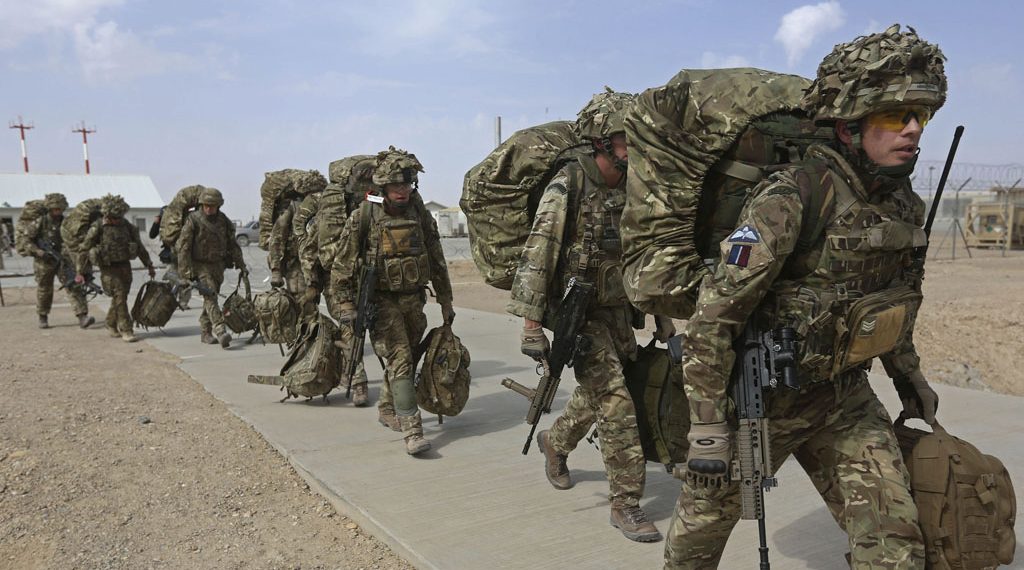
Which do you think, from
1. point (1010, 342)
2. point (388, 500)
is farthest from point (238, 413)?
point (1010, 342)

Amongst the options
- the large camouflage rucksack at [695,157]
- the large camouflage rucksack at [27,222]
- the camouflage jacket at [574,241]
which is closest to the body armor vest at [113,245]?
the large camouflage rucksack at [27,222]

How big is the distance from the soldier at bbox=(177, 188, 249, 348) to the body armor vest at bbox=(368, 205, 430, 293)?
16.9ft

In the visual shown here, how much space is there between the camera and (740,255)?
2.29 metres

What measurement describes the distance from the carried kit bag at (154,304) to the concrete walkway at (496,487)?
13.4 feet

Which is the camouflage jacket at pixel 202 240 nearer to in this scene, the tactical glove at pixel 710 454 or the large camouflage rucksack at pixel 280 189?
the large camouflage rucksack at pixel 280 189

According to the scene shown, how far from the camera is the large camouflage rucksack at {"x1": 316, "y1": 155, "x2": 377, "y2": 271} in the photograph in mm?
6195

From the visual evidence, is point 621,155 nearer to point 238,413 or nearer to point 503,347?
point 238,413

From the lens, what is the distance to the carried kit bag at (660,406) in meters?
3.13

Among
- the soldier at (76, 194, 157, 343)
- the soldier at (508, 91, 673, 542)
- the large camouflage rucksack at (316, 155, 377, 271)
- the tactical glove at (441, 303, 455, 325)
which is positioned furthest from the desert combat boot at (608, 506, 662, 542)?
the soldier at (76, 194, 157, 343)

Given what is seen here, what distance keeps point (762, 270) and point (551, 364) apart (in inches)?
68.6

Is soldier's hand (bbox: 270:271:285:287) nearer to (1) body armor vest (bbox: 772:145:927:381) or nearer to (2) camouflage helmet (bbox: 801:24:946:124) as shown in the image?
(1) body armor vest (bbox: 772:145:927:381)

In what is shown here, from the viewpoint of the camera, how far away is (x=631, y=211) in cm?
263

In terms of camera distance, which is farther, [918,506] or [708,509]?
[708,509]

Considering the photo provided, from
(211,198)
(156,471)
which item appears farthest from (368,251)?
(211,198)
